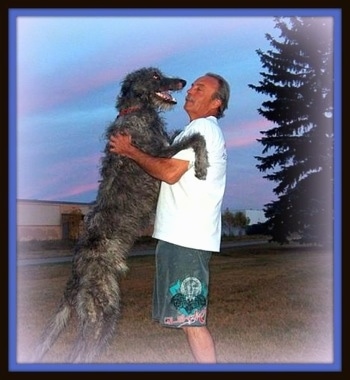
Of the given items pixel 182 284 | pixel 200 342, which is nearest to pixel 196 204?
pixel 182 284

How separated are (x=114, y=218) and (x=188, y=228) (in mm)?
605

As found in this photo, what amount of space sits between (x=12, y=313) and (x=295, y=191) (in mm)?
2357

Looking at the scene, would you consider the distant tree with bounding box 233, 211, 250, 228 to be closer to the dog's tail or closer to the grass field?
the grass field

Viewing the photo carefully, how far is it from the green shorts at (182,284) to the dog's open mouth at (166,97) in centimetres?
112

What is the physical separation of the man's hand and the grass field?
1030 mm

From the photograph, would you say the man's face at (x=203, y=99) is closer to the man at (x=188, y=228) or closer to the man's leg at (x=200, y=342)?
the man at (x=188, y=228)

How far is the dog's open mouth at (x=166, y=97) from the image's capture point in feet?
15.9

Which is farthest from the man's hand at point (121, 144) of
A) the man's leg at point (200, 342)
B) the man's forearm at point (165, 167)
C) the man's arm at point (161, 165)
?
the man's leg at point (200, 342)

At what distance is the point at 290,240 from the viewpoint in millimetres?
5477

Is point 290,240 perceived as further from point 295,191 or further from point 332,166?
point 332,166

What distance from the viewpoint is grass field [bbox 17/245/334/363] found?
504cm

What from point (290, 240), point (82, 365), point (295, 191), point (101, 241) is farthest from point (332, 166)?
point (82, 365)

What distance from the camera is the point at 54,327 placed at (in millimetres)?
4691

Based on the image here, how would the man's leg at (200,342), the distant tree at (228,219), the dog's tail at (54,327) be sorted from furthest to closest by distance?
1. the distant tree at (228,219)
2. the dog's tail at (54,327)
3. the man's leg at (200,342)
